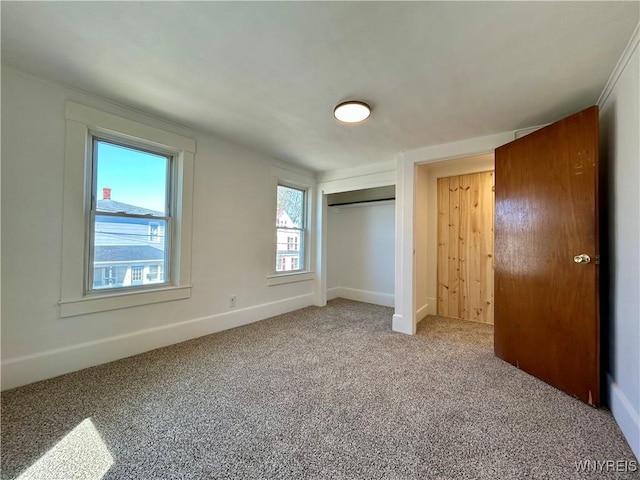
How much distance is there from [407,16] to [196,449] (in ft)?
8.05

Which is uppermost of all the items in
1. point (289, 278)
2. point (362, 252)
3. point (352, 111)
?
point (352, 111)

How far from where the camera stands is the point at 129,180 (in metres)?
2.47

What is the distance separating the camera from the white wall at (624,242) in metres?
1.45

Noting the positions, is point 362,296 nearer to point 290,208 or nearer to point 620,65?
point 290,208

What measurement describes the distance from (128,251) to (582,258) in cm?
369

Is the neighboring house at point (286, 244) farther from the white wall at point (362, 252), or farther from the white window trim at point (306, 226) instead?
the white wall at point (362, 252)

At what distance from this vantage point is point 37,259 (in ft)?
6.40

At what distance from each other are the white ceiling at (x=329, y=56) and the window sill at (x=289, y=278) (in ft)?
7.00

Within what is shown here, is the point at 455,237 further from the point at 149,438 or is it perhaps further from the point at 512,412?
the point at 149,438

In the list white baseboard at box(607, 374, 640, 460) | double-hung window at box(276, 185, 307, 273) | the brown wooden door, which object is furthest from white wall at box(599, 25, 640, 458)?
double-hung window at box(276, 185, 307, 273)

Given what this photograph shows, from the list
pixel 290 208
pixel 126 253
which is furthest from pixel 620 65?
pixel 126 253

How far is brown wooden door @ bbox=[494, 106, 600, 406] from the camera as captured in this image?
1801mm

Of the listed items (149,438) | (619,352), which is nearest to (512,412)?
(619,352)

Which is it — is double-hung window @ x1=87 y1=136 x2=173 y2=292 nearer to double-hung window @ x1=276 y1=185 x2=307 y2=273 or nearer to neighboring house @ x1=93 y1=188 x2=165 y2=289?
neighboring house @ x1=93 y1=188 x2=165 y2=289
